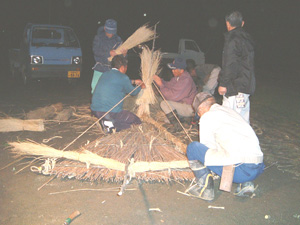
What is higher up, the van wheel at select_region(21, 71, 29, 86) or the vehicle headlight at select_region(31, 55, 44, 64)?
the vehicle headlight at select_region(31, 55, 44, 64)

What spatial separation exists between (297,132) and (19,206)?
4247 millimetres

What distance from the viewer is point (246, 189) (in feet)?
8.65

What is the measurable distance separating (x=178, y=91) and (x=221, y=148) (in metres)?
2.19

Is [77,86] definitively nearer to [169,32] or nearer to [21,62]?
[21,62]

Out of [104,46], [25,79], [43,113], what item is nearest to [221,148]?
[104,46]

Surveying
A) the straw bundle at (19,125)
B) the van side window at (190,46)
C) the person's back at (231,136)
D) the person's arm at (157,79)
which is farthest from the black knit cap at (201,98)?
the van side window at (190,46)

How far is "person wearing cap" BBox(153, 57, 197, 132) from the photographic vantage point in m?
4.38

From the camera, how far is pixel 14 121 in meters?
4.20

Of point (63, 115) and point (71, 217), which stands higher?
point (63, 115)

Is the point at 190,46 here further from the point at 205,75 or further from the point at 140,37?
the point at 140,37

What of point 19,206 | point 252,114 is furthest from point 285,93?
point 19,206

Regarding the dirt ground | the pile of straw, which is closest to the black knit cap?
the pile of straw

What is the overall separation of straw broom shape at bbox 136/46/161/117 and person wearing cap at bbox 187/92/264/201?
1.70m

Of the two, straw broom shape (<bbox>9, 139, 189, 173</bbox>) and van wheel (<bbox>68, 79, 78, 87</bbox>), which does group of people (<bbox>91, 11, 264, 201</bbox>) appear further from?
van wheel (<bbox>68, 79, 78, 87</bbox>)
